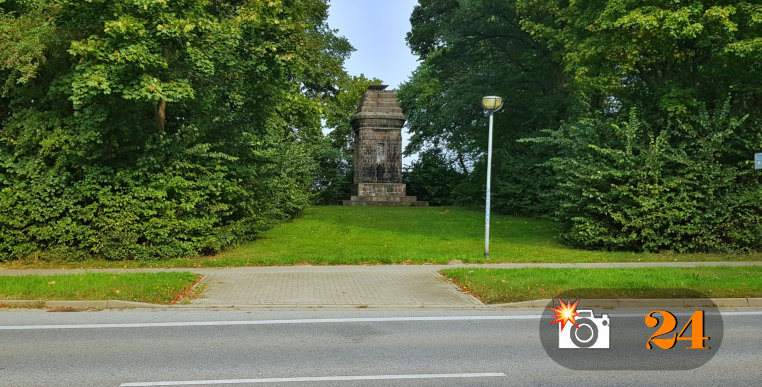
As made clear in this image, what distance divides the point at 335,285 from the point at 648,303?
5.80 metres

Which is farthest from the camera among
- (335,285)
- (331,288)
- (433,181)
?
(433,181)

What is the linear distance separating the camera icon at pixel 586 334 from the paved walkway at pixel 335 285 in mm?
2125

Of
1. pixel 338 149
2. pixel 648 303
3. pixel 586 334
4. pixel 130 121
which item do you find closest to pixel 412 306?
pixel 586 334

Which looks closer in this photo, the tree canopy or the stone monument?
the tree canopy

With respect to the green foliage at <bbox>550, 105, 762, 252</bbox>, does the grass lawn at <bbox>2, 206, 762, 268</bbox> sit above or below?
below

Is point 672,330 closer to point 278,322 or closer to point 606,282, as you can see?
point 606,282

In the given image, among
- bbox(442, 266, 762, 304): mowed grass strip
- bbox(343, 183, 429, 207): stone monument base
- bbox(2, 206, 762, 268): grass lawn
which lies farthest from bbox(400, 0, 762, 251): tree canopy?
bbox(343, 183, 429, 207): stone monument base

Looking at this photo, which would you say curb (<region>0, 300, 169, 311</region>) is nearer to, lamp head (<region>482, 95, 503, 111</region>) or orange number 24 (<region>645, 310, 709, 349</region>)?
orange number 24 (<region>645, 310, 709, 349</region>)

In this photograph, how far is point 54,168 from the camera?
46.8 ft

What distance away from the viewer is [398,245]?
58.0 ft

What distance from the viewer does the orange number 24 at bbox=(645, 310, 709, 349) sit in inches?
287

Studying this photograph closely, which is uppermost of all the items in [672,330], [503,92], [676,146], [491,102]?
[503,92]

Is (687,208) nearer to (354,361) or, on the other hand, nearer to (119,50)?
(354,361)

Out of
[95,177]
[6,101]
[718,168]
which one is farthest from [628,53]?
[6,101]
